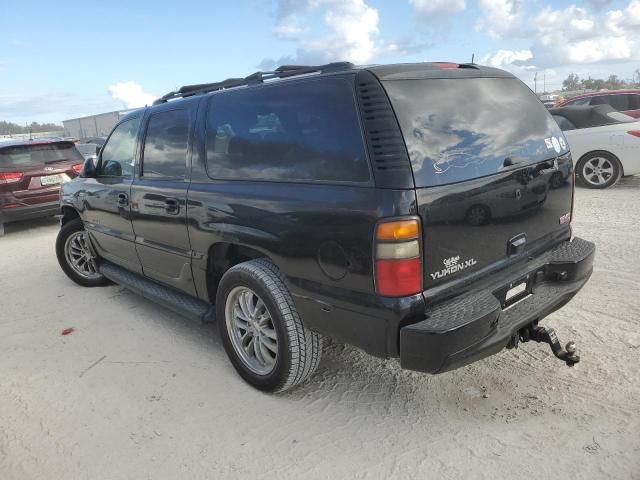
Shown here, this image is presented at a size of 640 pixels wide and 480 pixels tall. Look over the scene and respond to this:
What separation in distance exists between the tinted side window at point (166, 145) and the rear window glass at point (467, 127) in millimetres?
1685

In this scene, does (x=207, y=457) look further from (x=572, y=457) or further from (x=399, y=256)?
(x=572, y=457)

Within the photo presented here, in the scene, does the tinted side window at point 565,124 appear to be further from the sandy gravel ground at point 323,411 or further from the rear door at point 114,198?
the rear door at point 114,198

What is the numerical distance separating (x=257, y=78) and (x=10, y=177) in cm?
668

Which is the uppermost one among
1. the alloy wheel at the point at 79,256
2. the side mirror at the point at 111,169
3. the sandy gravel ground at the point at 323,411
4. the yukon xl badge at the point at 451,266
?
the side mirror at the point at 111,169

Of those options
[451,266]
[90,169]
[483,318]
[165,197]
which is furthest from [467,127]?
[90,169]

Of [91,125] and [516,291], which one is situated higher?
[91,125]

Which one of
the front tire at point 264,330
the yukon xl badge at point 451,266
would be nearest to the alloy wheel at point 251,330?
the front tire at point 264,330

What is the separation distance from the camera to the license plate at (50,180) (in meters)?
8.30

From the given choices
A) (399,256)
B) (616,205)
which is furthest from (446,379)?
(616,205)

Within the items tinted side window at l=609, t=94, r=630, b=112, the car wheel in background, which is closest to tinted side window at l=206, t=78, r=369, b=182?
the car wheel in background

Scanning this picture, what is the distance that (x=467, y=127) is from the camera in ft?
8.44

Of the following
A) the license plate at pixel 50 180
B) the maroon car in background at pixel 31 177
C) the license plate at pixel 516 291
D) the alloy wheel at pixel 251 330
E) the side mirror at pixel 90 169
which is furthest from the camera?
the license plate at pixel 50 180

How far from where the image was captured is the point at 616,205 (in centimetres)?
702

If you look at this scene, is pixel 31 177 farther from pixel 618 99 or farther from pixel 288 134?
pixel 618 99
